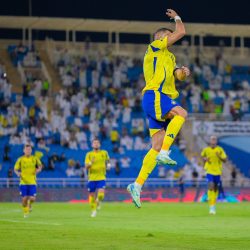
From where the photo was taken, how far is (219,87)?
55469 mm

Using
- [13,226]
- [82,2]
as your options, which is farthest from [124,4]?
[13,226]

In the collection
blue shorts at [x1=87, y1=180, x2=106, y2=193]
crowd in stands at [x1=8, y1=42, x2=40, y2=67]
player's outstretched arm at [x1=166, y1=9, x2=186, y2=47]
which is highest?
crowd in stands at [x1=8, y1=42, x2=40, y2=67]

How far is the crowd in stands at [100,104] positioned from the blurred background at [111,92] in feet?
0.21

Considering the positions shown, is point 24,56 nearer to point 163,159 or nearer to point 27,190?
point 27,190

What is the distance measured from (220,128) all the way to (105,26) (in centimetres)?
980

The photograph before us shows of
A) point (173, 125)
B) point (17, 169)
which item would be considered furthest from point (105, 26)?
point (173, 125)

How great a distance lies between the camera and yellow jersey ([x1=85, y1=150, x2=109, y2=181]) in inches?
1174

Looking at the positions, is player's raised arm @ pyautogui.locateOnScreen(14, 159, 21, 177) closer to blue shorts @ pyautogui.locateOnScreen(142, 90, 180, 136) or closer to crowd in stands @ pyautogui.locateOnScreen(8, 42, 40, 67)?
blue shorts @ pyautogui.locateOnScreen(142, 90, 180, 136)

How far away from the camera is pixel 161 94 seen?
598 inches

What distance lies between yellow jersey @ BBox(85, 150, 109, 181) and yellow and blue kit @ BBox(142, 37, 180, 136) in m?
14.6

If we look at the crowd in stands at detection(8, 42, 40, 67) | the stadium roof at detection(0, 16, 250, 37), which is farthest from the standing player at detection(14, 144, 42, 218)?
the crowd in stands at detection(8, 42, 40, 67)

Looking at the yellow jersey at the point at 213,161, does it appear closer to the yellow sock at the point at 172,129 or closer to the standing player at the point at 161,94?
the standing player at the point at 161,94

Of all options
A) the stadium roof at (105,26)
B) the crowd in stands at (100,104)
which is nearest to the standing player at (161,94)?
the crowd in stands at (100,104)

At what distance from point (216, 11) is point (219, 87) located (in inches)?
319
